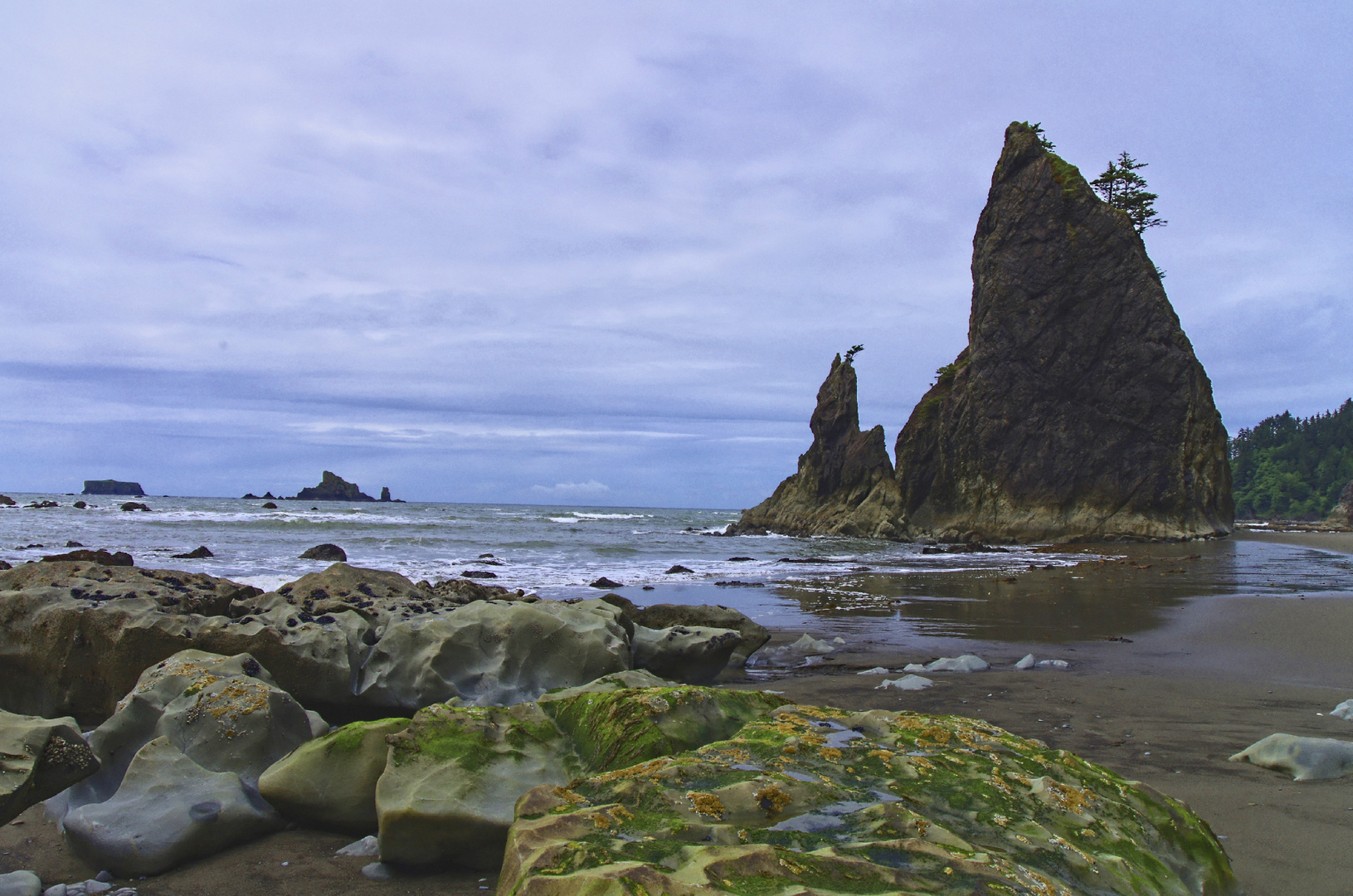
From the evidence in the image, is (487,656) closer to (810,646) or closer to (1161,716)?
(810,646)

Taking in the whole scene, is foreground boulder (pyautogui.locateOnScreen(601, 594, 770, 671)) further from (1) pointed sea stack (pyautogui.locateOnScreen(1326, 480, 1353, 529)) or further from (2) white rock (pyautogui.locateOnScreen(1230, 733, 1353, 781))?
(1) pointed sea stack (pyautogui.locateOnScreen(1326, 480, 1353, 529))

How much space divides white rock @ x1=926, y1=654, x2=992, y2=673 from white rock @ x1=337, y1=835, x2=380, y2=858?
5407 millimetres

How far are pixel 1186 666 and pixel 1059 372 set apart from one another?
3993cm

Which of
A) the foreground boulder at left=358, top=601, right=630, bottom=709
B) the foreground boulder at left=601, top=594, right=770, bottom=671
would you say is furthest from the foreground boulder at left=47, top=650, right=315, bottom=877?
the foreground boulder at left=601, top=594, right=770, bottom=671

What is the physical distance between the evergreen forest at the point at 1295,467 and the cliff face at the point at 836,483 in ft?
219

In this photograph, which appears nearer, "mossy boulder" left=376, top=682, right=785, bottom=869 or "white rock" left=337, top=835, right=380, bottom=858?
"mossy boulder" left=376, top=682, right=785, bottom=869

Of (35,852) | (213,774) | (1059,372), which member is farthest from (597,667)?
(1059,372)

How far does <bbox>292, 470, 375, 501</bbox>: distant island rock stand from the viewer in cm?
11506

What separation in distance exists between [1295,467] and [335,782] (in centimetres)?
12259

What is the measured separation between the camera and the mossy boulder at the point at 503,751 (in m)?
2.94

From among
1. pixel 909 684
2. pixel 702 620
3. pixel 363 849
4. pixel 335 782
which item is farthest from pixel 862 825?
pixel 702 620

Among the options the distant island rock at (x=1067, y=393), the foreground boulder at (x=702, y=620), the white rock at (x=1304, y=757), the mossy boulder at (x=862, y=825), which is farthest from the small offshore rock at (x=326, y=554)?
the distant island rock at (x=1067, y=393)

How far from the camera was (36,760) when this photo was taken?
2.90 m

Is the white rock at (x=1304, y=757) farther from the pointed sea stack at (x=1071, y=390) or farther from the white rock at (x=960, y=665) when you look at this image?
the pointed sea stack at (x=1071, y=390)
